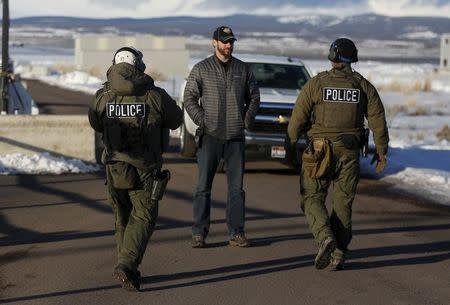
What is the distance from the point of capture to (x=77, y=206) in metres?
11.1

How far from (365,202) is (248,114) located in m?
3.68

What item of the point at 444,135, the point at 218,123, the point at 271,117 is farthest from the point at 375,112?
the point at 444,135

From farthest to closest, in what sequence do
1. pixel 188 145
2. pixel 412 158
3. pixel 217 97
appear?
pixel 412 158 → pixel 188 145 → pixel 217 97

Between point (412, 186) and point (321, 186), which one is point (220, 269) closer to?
point (321, 186)

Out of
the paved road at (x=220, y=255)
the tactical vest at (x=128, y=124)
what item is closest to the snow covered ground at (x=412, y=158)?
the paved road at (x=220, y=255)

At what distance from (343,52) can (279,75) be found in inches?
305

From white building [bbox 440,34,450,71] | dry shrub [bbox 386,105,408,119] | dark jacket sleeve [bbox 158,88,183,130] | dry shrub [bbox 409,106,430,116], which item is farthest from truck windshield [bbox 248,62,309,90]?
white building [bbox 440,34,450,71]

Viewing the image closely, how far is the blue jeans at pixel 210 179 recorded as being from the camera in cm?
867

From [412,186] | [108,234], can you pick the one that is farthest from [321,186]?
[412,186]

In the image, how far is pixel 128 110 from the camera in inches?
277

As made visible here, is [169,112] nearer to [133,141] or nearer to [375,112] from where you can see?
[133,141]

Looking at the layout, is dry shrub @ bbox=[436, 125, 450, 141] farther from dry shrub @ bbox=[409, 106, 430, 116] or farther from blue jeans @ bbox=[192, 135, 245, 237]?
blue jeans @ bbox=[192, 135, 245, 237]

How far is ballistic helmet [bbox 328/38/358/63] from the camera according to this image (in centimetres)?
779

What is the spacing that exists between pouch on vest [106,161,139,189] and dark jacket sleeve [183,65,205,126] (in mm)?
1616
